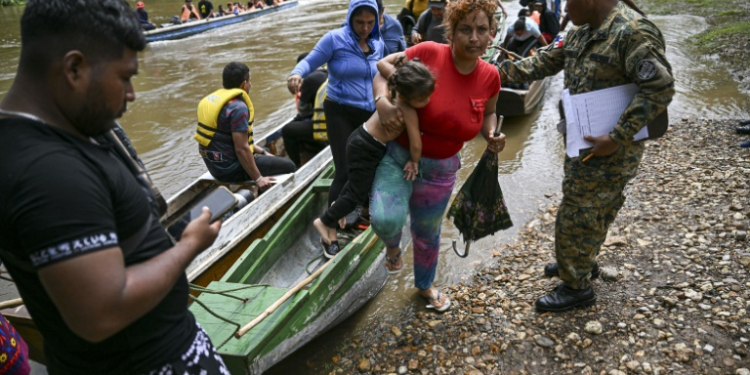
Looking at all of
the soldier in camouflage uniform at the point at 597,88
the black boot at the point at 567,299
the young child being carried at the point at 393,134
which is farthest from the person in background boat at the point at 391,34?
the black boot at the point at 567,299

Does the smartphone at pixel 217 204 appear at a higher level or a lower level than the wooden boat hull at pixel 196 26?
higher

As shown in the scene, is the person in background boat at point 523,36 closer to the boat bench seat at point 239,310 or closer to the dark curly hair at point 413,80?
the dark curly hair at point 413,80

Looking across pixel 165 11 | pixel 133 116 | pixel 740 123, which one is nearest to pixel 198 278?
pixel 740 123

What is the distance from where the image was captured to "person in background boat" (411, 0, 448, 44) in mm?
7852

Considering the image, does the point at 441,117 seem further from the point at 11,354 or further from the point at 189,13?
the point at 189,13

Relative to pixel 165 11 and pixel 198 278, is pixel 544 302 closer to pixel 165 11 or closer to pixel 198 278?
pixel 198 278

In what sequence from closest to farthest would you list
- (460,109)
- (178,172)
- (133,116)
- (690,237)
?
(460,109)
(690,237)
(178,172)
(133,116)

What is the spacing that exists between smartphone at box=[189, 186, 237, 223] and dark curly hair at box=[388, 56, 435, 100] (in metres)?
1.38

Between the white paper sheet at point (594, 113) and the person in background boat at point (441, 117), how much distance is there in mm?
416

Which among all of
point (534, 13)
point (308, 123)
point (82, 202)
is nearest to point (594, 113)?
point (82, 202)

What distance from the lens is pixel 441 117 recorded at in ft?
9.84

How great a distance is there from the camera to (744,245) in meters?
4.05

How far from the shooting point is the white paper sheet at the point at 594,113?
9.34 feet

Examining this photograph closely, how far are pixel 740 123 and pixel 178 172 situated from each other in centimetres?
867
